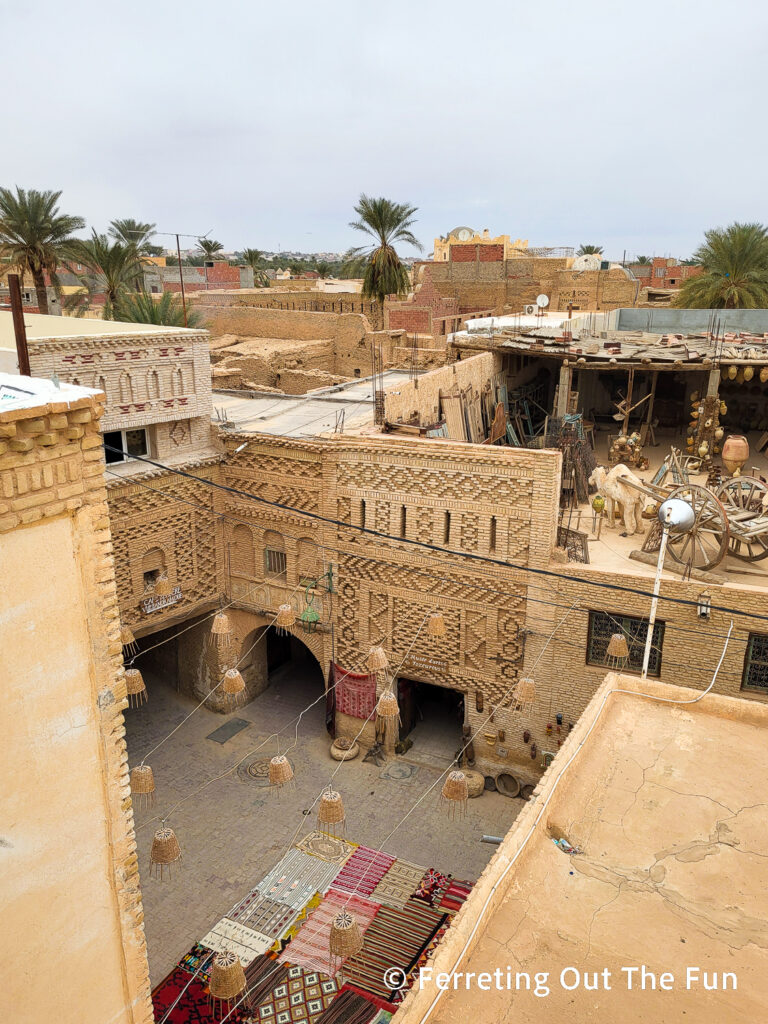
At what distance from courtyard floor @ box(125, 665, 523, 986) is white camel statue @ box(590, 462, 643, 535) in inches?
230

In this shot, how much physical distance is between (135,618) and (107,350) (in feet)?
17.5

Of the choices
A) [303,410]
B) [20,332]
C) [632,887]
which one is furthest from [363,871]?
[303,410]

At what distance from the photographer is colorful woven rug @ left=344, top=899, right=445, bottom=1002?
1105 cm

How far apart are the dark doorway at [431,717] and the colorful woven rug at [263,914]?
485 cm

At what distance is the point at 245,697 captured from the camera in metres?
18.5

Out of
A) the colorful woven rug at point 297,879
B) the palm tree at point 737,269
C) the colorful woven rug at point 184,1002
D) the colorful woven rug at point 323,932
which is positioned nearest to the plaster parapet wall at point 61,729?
the colorful woven rug at point 184,1002

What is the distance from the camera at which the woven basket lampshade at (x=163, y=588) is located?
15.5 m

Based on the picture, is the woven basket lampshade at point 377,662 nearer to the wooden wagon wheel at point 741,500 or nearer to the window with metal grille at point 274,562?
the window with metal grille at point 274,562

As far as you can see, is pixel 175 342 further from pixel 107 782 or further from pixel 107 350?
pixel 107 782

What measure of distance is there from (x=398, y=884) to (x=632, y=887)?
759 centimetres

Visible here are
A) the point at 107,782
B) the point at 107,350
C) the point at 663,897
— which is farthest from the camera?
the point at 107,350

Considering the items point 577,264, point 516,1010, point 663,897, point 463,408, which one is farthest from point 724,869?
point 577,264

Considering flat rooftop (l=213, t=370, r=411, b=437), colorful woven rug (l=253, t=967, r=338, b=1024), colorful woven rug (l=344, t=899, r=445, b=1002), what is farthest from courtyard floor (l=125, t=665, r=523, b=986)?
flat rooftop (l=213, t=370, r=411, b=437)

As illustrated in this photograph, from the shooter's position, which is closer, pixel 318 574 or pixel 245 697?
pixel 318 574
